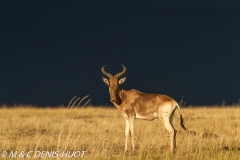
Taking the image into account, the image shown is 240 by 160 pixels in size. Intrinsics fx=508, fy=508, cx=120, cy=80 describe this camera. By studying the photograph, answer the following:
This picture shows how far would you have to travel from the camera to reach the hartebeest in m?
13.7

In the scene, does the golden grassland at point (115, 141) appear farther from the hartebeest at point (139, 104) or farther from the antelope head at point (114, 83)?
the antelope head at point (114, 83)

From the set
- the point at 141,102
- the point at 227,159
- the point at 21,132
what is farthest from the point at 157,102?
the point at 21,132

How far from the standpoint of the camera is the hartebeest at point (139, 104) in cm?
1370

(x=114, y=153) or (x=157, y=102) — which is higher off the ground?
(x=157, y=102)

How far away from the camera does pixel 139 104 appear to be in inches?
561

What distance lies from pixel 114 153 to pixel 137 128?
600 centimetres

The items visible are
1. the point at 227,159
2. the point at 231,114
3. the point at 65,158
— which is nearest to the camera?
the point at 65,158

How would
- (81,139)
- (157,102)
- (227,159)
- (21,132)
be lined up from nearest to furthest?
(227,159) → (157,102) → (81,139) → (21,132)

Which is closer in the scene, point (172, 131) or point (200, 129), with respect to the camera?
point (172, 131)

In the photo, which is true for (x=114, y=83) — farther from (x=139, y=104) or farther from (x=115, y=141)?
(x=115, y=141)

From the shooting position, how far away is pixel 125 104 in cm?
1438

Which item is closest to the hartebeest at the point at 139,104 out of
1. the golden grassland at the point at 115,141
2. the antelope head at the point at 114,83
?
the antelope head at the point at 114,83

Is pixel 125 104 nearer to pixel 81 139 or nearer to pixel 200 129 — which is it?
pixel 81 139

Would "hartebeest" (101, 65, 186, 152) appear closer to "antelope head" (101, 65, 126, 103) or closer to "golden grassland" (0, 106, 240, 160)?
"antelope head" (101, 65, 126, 103)
